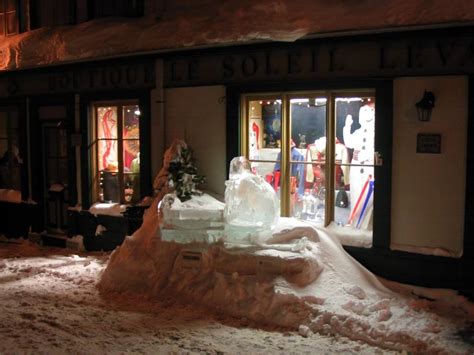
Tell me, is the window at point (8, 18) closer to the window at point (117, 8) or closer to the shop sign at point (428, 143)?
the window at point (117, 8)

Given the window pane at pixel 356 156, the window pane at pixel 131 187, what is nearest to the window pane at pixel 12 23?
the window pane at pixel 131 187

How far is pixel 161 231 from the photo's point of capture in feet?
25.8

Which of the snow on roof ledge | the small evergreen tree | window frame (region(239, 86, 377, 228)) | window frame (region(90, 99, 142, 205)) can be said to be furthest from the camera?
window frame (region(90, 99, 142, 205))

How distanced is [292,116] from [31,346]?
4733 mm

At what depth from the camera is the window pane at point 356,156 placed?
7.70m

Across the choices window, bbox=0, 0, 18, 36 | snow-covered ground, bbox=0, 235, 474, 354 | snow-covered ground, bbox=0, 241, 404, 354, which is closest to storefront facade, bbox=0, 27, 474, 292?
snow-covered ground, bbox=0, 235, 474, 354

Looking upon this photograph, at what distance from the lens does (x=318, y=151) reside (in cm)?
811

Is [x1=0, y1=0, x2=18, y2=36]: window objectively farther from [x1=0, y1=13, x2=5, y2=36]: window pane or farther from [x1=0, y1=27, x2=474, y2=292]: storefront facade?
[x1=0, y1=27, x2=474, y2=292]: storefront facade

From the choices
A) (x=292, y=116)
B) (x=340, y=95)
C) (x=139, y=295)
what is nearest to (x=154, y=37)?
(x=292, y=116)

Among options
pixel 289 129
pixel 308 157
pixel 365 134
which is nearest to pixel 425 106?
pixel 365 134

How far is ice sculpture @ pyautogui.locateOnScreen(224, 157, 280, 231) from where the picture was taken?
727 cm

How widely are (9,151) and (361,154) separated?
322 inches

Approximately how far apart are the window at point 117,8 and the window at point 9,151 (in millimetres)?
2936

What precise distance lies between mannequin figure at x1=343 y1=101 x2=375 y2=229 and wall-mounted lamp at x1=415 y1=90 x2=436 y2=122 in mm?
755
